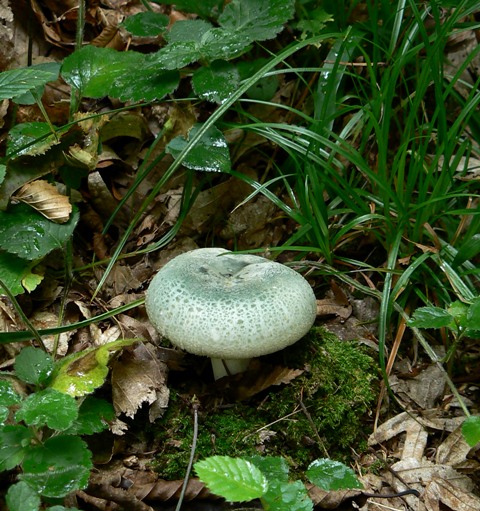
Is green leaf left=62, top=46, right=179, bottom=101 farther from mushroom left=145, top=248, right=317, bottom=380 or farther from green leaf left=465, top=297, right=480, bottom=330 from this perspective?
green leaf left=465, top=297, right=480, bottom=330

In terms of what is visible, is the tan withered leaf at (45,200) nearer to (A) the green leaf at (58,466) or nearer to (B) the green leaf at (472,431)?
(A) the green leaf at (58,466)

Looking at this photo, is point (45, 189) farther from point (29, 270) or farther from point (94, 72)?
point (94, 72)

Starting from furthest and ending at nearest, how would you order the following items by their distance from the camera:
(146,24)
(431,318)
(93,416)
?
1. (146,24)
2. (431,318)
3. (93,416)

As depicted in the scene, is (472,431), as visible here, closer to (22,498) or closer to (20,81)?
(22,498)

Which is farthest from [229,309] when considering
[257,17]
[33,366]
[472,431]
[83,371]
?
[257,17]

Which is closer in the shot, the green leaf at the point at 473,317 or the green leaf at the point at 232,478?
the green leaf at the point at 232,478

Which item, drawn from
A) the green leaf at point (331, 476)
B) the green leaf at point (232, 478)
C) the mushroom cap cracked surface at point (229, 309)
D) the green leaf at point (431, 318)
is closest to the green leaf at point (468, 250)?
the green leaf at point (431, 318)
